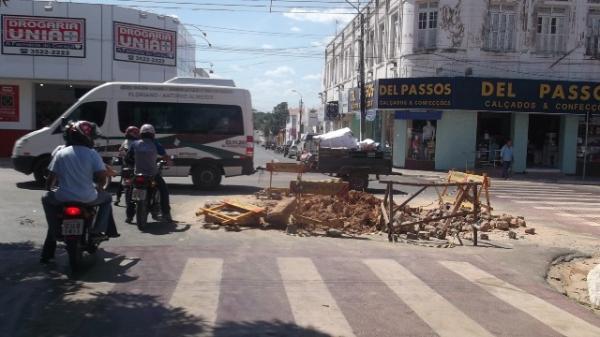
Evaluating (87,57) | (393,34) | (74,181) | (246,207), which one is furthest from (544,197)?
(87,57)

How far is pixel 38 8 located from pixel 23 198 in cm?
1869

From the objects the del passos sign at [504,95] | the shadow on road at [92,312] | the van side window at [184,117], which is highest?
the del passos sign at [504,95]

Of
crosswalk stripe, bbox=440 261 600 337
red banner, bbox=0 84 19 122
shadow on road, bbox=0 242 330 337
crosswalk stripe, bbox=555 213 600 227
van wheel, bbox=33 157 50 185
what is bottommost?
crosswalk stripe, bbox=555 213 600 227

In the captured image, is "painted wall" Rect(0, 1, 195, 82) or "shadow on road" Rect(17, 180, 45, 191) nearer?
"shadow on road" Rect(17, 180, 45, 191)

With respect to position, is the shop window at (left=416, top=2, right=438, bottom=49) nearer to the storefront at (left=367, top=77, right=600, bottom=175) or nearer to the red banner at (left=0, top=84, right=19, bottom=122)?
the storefront at (left=367, top=77, right=600, bottom=175)

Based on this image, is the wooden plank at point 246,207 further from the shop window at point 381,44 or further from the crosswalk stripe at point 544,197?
the shop window at point 381,44

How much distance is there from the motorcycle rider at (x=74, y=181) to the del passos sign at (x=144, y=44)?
24.4 meters

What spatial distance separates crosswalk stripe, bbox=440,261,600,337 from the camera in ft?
17.9

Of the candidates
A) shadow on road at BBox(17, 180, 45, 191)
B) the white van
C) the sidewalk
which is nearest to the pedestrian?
the sidewalk

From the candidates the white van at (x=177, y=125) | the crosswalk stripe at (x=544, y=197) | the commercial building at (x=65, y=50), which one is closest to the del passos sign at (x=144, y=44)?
the commercial building at (x=65, y=50)

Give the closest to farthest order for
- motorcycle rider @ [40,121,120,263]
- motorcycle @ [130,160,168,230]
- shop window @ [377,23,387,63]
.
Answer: motorcycle rider @ [40,121,120,263] → motorcycle @ [130,160,168,230] → shop window @ [377,23,387,63]

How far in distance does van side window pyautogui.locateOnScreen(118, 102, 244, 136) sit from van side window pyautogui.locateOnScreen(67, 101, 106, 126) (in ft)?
1.50

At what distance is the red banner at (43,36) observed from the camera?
28531 millimetres

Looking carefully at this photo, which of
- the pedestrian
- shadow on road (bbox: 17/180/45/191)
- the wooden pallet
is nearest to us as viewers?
the wooden pallet
